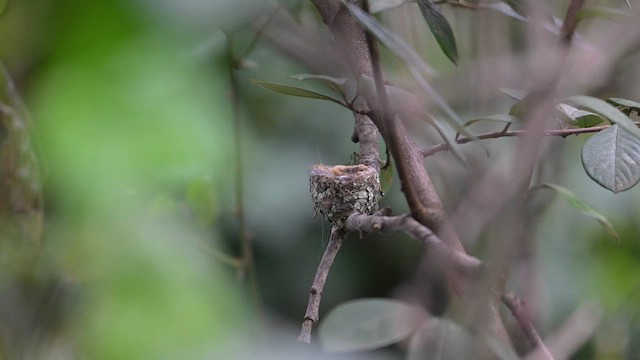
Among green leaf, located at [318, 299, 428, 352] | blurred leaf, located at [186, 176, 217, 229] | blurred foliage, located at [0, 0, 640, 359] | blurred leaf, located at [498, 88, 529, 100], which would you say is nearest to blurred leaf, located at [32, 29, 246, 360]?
blurred foliage, located at [0, 0, 640, 359]

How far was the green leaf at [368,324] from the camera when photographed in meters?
0.45

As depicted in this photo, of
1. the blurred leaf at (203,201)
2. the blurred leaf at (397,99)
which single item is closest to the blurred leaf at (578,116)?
the blurred leaf at (397,99)

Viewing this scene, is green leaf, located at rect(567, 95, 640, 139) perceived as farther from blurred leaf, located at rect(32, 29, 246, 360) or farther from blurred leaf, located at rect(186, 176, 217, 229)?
blurred leaf, located at rect(186, 176, 217, 229)

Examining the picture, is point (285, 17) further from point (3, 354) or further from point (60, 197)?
point (60, 197)

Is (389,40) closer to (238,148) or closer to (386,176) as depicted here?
(386,176)

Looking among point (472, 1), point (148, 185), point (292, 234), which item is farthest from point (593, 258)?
point (148, 185)

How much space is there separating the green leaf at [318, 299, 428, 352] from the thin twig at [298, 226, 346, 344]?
5cm

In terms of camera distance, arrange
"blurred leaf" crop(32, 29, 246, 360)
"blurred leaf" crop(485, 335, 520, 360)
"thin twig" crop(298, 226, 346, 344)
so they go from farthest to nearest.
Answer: "thin twig" crop(298, 226, 346, 344)
"blurred leaf" crop(485, 335, 520, 360)
"blurred leaf" crop(32, 29, 246, 360)

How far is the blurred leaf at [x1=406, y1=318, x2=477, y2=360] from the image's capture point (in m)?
0.46

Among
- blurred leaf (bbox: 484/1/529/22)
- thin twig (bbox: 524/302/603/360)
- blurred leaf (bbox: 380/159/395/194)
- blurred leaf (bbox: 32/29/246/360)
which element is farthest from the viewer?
thin twig (bbox: 524/302/603/360)

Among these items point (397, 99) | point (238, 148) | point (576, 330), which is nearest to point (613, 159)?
point (397, 99)

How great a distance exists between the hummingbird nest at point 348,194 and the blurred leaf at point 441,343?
24 centimetres

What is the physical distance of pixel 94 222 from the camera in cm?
38

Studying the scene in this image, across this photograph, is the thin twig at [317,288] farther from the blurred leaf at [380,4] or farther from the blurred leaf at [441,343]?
the blurred leaf at [380,4]
